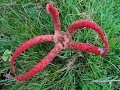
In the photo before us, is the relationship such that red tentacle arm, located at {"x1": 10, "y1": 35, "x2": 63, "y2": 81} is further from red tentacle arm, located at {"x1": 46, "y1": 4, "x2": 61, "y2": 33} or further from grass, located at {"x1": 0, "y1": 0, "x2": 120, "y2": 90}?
grass, located at {"x1": 0, "y1": 0, "x2": 120, "y2": 90}

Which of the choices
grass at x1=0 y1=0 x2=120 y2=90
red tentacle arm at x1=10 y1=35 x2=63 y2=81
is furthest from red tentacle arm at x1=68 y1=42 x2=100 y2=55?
grass at x1=0 y1=0 x2=120 y2=90

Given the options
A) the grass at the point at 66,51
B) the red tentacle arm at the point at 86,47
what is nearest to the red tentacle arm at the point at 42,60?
the red tentacle arm at the point at 86,47

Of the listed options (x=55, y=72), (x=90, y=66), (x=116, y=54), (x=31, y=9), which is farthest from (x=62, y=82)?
(x=31, y=9)

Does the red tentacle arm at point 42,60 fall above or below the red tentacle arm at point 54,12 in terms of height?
below

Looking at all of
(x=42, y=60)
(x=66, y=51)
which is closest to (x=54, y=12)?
(x=42, y=60)

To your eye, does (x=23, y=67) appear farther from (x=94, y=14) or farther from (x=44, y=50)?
(x=94, y=14)

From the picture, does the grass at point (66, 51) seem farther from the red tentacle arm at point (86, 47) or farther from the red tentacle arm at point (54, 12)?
the red tentacle arm at point (54, 12)

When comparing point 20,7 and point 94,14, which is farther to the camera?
Answer: point 20,7

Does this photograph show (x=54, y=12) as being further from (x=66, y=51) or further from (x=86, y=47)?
(x=66, y=51)
